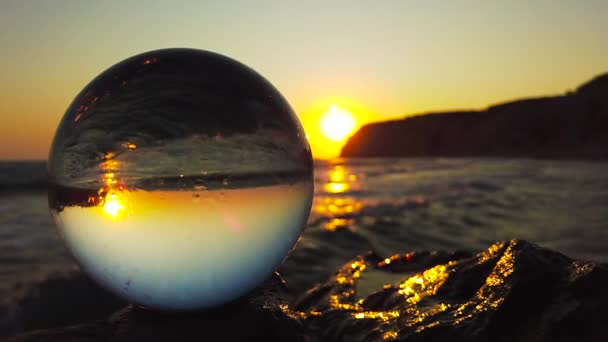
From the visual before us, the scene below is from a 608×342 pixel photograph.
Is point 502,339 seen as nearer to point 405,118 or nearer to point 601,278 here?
point 601,278

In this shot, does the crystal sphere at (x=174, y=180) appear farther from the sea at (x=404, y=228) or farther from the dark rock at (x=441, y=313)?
the sea at (x=404, y=228)

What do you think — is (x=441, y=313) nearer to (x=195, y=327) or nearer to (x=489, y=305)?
(x=489, y=305)

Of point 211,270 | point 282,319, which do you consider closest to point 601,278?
point 282,319

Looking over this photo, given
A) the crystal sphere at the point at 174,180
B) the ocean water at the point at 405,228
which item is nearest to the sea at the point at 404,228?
the ocean water at the point at 405,228

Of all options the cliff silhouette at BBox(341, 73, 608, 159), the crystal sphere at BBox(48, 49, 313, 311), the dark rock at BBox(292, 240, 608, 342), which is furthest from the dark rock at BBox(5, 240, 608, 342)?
the cliff silhouette at BBox(341, 73, 608, 159)

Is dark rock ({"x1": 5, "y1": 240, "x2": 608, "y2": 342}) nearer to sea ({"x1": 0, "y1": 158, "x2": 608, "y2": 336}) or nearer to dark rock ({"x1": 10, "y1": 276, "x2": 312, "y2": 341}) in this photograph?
dark rock ({"x1": 10, "y1": 276, "x2": 312, "y2": 341})

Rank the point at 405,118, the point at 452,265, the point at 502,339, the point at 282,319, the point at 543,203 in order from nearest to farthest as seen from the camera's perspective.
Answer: the point at 502,339, the point at 282,319, the point at 452,265, the point at 543,203, the point at 405,118

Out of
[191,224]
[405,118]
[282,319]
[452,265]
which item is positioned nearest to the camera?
[191,224]
